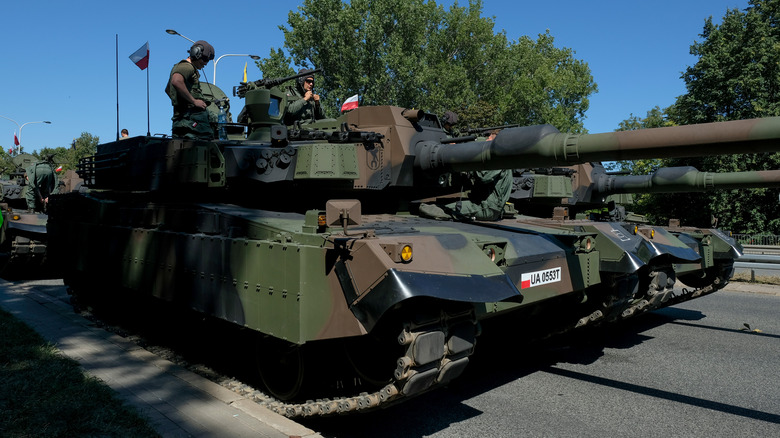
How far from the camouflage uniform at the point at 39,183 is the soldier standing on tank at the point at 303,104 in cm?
950

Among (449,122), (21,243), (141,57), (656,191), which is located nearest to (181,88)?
(449,122)

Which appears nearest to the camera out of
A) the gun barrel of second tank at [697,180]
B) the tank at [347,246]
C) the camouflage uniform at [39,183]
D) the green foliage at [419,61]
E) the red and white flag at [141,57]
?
the tank at [347,246]

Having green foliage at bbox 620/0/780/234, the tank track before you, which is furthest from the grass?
green foliage at bbox 620/0/780/234

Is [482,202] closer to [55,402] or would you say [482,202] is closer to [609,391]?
[609,391]

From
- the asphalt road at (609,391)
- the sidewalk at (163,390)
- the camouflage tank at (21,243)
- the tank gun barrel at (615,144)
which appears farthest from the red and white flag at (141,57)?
the asphalt road at (609,391)

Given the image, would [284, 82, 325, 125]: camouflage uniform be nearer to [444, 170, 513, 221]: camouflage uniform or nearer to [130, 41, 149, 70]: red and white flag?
[444, 170, 513, 221]: camouflage uniform

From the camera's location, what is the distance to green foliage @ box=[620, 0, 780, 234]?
27781 millimetres

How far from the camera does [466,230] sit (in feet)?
20.0

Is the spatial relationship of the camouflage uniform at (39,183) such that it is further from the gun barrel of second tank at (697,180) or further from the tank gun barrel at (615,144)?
the gun barrel of second tank at (697,180)

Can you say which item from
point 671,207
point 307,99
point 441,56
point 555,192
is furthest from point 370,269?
point 441,56

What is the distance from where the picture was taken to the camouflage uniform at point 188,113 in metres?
7.22

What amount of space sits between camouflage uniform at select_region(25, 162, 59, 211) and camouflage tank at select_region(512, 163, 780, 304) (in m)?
11.7

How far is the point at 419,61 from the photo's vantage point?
3575cm

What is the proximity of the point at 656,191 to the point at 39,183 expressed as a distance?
46.7 ft
